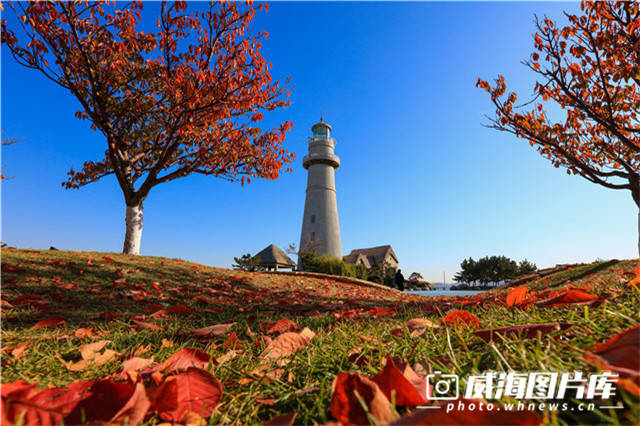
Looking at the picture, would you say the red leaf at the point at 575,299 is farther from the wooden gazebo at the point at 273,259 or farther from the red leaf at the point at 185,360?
the wooden gazebo at the point at 273,259

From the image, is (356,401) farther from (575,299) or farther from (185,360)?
(575,299)

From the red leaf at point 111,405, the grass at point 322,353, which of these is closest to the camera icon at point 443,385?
the grass at point 322,353

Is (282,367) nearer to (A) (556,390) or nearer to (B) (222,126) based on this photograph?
(A) (556,390)

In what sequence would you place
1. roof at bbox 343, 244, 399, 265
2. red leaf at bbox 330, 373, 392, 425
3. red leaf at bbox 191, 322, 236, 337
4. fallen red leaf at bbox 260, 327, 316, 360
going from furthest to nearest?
roof at bbox 343, 244, 399, 265 < red leaf at bbox 191, 322, 236, 337 < fallen red leaf at bbox 260, 327, 316, 360 < red leaf at bbox 330, 373, 392, 425

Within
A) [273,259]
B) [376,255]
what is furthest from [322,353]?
[376,255]

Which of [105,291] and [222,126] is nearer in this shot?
[105,291]

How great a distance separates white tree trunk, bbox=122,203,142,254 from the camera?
9.34 m

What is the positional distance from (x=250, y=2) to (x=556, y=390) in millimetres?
9653

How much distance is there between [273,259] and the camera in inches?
1005

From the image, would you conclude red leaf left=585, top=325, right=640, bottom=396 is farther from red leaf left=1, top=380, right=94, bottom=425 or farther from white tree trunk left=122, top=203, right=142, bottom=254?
white tree trunk left=122, top=203, right=142, bottom=254

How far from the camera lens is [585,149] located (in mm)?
9594

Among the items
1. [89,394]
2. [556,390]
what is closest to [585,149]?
[556,390]

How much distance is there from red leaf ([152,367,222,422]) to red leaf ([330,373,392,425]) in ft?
1.29

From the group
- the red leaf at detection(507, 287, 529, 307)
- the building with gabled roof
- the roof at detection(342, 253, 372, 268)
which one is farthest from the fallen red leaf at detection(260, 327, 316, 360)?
the building with gabled roof
